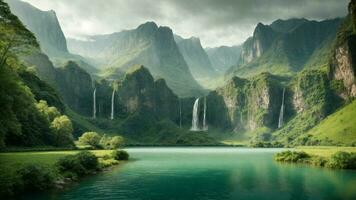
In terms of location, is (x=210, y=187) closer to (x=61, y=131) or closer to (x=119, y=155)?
(x=119, y=155)

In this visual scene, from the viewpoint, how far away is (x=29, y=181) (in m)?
43.4

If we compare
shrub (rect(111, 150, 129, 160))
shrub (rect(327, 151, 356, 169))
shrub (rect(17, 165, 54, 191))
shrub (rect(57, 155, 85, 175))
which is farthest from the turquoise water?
shrub (rect(111, 150, 129, 160))

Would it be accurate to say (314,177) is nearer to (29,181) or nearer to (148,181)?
(148,181)

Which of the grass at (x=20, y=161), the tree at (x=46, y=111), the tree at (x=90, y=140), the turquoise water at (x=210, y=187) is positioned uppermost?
the tree at (x=46, y=111)

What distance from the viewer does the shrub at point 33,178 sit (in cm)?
4303

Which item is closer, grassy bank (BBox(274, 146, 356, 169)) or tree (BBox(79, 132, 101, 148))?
grassy bank (BBox(274, 146, 356, 169))

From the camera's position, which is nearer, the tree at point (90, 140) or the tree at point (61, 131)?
the tree at point (61, 131)

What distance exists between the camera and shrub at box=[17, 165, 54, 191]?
4303cm

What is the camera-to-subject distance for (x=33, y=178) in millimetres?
43688

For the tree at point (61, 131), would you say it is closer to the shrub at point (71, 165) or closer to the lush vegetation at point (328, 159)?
the shrub at point (71, 165)

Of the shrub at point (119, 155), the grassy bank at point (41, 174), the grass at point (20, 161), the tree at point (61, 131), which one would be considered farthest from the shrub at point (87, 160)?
the tree at point (61, 131)

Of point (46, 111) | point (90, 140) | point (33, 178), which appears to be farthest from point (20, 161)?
point (90, 140)

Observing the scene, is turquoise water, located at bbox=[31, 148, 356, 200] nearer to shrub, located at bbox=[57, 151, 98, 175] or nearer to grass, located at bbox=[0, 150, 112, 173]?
shrub, located at bbox=[57, 151, 98, 175]

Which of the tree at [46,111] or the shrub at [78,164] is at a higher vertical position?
the tree at [46,111]
